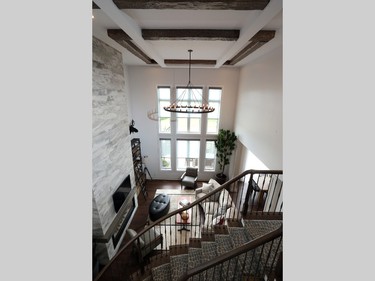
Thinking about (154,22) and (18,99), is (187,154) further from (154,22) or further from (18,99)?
(18,99)

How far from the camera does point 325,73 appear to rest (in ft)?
1.70

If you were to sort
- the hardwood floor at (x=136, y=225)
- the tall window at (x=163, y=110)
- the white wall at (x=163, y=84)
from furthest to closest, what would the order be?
1. the tall window at (x=163, y=110)
2. the white wall at (x=163, y=84)
3. the hardwood floor at (x=136, y=225)

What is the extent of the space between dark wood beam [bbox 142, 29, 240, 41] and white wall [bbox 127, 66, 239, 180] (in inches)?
157

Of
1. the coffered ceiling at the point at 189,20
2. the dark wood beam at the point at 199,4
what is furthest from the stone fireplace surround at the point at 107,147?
the dark wood beam at the point at 199,4

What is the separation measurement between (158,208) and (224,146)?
3.78m

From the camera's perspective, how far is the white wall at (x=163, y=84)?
702 cm

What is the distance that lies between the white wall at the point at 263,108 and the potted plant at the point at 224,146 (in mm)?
792

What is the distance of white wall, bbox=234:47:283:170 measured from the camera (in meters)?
3.98

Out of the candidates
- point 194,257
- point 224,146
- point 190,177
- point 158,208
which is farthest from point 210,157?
point 194,257

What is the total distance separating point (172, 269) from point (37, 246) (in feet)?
10.8

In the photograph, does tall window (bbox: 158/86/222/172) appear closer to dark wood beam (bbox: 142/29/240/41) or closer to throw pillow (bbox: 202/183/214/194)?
throw pillow (bbox: 202/183/214/194)

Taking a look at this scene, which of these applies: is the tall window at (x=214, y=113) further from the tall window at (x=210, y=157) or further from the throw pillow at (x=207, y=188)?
the throw pillow at (x=207, y=188)

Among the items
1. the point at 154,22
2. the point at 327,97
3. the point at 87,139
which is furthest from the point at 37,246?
the point at 154,22

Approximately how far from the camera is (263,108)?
15.8 feet
